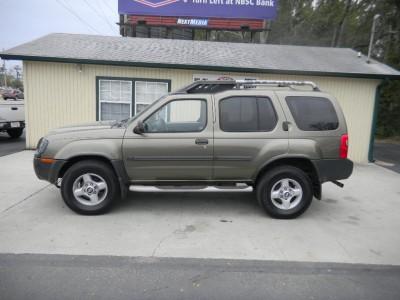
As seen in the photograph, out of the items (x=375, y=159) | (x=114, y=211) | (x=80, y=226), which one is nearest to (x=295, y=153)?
(x=114, y=211)

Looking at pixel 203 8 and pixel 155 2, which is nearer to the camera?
pixel 155 2

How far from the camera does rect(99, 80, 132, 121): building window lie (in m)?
9.88

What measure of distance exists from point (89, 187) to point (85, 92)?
19.1 ft

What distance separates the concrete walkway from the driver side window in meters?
1.37

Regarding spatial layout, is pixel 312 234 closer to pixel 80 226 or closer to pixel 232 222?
pixel 232 222

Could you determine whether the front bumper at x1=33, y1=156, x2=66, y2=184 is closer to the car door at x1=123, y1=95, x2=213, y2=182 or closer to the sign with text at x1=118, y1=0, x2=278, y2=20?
the car door at x1=123, y1=95, x2=213, y2=182

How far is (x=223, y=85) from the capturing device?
5160 millimetres

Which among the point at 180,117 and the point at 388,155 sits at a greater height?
the point at 180,117

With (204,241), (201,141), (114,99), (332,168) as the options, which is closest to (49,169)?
(201,141)

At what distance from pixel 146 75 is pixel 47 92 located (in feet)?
10.1

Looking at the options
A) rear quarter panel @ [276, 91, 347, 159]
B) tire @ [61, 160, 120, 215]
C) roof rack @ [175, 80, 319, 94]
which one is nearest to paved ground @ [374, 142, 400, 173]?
rear quarter panel @ [276, 91, 347, 159]

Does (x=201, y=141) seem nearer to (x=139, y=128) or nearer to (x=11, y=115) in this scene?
(x=139, y=128)

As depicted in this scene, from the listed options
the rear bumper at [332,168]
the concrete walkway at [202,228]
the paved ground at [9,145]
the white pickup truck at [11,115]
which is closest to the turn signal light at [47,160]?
the concrete walkway at [202,228]

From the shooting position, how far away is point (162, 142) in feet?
15.7
